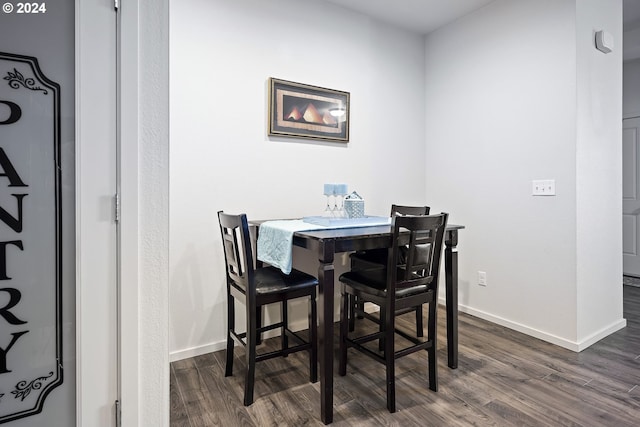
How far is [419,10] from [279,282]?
263 centimetres

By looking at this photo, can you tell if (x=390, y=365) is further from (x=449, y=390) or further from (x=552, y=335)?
(x=552, y=335)

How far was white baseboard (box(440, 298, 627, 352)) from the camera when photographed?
2.44 m

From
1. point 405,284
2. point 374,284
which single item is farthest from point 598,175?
point 374,284

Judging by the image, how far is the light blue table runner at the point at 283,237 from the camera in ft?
6.20

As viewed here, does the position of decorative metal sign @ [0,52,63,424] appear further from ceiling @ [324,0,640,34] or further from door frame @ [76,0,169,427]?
ceiling @ [324,0,640,34]

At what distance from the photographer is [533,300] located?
2.69m

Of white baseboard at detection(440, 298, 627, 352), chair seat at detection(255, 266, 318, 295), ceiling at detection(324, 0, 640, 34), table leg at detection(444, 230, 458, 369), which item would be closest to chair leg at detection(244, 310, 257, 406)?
chair seat at detection(255, 266, 318, 295)

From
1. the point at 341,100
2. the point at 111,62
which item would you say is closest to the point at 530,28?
the point at 341,100

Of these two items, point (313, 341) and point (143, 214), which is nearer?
point (143, 214)

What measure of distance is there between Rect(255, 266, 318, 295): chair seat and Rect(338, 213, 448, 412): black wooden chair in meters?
0.24

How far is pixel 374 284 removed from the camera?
6.20 feet

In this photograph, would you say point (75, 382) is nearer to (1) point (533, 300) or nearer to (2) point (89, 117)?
(2) point (89, 117)

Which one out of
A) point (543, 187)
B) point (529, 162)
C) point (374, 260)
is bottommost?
point (374, 260)

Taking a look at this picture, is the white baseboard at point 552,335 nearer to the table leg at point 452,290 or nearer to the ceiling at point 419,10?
the table leg at point 452,290
